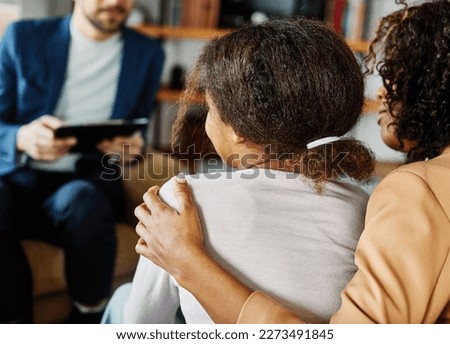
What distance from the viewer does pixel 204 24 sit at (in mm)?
2848

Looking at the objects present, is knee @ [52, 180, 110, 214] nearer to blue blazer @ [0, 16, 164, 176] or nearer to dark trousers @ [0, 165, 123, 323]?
dark trousers @ [0, 165, 123, 323]

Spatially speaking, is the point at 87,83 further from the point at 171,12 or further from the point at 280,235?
the point at 171,12

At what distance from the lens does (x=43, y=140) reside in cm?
130

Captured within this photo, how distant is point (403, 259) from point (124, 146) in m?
0.96

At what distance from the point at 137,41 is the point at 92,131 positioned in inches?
16.8

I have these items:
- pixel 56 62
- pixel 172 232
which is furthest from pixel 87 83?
pixel 172 232

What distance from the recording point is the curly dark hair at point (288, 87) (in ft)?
2.37

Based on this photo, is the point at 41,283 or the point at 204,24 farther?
the point at 204,24

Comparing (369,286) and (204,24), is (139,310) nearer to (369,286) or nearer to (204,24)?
(369,286)

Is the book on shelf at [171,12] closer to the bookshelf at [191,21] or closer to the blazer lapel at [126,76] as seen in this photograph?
the bookshelf at [191,21]

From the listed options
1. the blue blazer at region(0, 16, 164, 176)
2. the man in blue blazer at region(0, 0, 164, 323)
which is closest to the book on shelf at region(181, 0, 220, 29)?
the man in blue blazer at region(0, 0, 164, 323)
